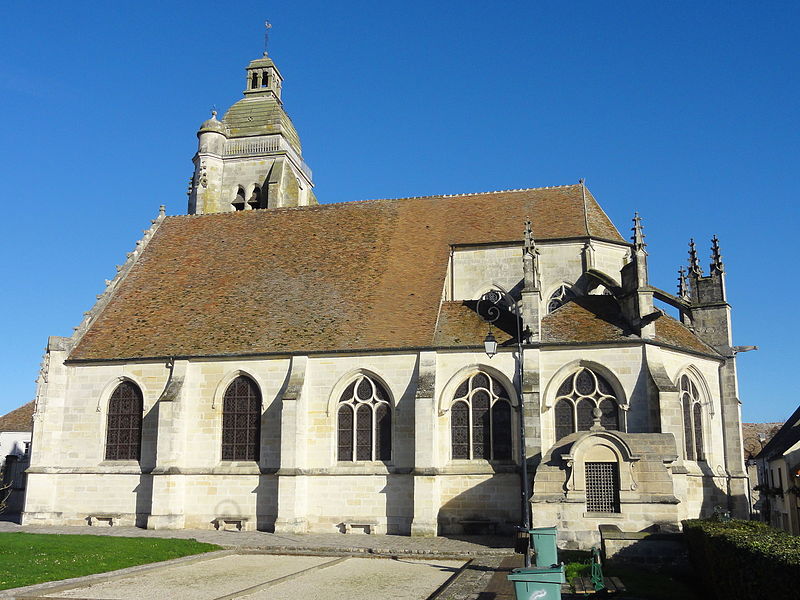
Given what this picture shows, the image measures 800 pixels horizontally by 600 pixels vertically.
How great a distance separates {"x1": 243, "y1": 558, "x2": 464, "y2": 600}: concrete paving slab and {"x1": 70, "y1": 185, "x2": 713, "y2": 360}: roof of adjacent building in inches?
326

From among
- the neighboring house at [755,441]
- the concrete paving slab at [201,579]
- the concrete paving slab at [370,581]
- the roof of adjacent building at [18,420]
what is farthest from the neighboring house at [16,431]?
the neighboring house at [755,441]

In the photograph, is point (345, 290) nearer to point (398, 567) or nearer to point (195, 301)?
point (195, 301)

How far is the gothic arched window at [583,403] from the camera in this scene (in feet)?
78.6

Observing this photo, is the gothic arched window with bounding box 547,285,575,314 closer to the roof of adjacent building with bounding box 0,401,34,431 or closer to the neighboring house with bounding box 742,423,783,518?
the neighboring house with bounding box 742,423,783,518

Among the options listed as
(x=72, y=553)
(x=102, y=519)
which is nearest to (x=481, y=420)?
(x=72, y=553)

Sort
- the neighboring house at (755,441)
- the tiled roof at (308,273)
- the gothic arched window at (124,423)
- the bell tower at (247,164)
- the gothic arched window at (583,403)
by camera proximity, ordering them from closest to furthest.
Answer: the gothic arched window at (583,403)
the tiled roof at (308,273)
the gothic arched window at (124,423)
the bell tower at (247,164)
the neighboring house at (755,441)

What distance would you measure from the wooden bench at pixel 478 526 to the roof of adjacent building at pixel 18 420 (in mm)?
33142

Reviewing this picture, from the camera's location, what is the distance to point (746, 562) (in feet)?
33.4

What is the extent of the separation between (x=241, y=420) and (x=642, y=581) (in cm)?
1529

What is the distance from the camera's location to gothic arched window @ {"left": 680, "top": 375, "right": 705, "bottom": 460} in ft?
80.6

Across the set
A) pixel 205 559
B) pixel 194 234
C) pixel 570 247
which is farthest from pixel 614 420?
pixel 194 234

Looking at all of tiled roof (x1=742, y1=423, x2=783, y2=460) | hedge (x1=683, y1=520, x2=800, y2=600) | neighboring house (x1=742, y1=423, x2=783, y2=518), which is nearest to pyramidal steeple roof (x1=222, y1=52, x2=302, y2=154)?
hedge (x1=683, y1=520, x2=800, y2=600)

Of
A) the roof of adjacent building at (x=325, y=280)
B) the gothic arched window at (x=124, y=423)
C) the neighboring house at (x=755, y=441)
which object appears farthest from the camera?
the neighboring house at (x=755, y=441)

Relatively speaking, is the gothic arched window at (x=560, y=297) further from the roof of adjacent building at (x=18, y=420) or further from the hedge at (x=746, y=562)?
the roof of adjacent building at (x=18, y=420)
